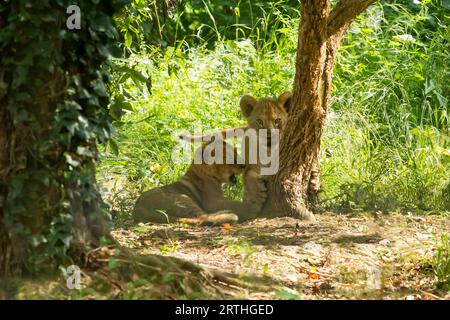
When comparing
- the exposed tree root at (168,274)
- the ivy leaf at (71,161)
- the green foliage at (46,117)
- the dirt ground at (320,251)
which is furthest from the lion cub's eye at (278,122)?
the ivy leaf at (71,161)

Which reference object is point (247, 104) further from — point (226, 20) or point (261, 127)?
point (226, 20)

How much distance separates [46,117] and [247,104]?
3.81 metres

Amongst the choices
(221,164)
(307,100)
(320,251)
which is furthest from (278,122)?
(320,251)

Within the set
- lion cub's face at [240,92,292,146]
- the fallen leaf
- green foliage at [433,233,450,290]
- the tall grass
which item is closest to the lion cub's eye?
lion cub's face at [240,92,292,146]

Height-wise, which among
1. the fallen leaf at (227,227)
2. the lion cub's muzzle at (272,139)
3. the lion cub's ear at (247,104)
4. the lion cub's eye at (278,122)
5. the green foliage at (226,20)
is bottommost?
the fallen leaf at (227,227)

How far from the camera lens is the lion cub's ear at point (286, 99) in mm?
8312

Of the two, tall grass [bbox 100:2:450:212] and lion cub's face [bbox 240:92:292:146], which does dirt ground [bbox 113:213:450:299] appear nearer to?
tall grass [bbox 100:2:450:212]

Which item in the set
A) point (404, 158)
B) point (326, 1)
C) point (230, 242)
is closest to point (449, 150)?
Answer: point (404, 158)

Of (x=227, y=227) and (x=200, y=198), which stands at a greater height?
(x=200, y=198)

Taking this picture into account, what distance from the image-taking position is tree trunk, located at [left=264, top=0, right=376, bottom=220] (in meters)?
7.31

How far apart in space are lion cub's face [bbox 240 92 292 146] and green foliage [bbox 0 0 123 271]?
11.0 feet

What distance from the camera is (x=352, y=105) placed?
10195mm

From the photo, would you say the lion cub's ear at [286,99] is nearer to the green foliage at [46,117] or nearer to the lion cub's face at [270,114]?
the lion cub's face at [270,114]

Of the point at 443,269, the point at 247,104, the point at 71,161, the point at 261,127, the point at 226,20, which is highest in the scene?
the point at 226,20
